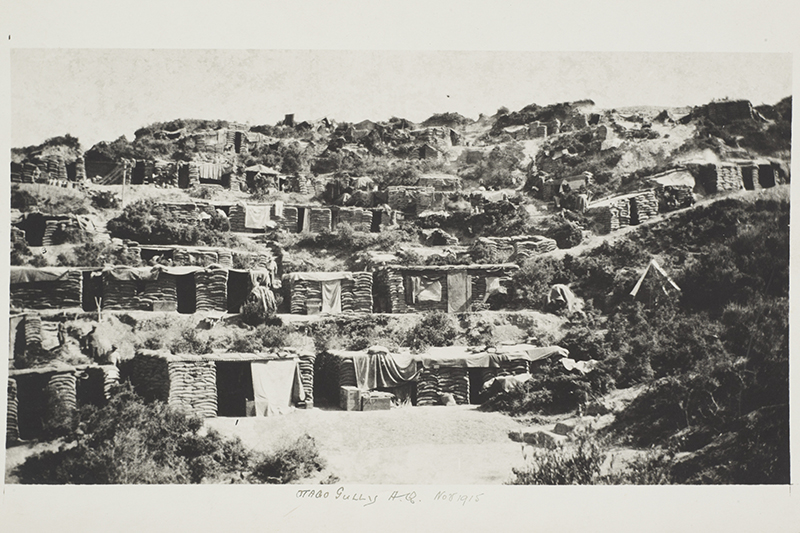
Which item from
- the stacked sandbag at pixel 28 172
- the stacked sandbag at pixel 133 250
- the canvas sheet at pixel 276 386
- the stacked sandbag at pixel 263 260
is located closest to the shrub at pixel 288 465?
the canvas sheet at pixel 276 386

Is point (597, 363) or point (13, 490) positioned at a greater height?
point (597, 363)

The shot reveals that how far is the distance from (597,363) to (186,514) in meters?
6.11

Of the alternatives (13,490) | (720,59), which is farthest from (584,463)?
(13,490)

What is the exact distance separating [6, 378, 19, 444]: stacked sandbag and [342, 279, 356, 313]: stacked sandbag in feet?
15.5

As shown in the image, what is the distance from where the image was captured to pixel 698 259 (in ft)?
36.0

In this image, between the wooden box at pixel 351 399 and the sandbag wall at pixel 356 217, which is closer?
the wooden box at pixel 351 399

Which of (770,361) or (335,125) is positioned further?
(335,125)

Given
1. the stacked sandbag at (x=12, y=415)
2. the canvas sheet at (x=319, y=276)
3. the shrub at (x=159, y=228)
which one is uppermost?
the shrub at (x=159, y=228)

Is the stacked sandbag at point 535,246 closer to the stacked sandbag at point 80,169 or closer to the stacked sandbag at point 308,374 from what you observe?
the stacked sandbag at point 308,374

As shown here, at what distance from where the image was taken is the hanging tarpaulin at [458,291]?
11523mm

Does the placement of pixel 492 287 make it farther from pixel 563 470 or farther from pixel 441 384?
pixel 563 470

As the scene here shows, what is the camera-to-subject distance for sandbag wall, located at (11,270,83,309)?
32.8 ft

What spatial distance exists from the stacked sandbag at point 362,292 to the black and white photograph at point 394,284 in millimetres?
36

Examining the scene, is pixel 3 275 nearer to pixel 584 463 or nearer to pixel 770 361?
pixel 584 463
